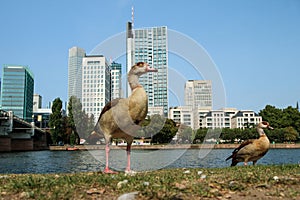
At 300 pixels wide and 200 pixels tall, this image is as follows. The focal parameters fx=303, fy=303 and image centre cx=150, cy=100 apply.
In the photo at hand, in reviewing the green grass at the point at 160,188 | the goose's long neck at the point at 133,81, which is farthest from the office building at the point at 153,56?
the green grass at the point at 160,188

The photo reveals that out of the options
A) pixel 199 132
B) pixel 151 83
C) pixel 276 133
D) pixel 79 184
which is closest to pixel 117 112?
pixel 79 184

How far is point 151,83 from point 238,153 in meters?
7.98

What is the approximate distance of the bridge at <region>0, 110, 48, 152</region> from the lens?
215ft

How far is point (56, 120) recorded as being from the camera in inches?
3285

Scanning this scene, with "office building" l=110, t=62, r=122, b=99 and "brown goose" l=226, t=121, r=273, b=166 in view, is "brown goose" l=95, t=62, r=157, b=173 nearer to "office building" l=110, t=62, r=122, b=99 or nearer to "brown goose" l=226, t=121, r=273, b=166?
"office building" l=110, t=62, r=122, b=99

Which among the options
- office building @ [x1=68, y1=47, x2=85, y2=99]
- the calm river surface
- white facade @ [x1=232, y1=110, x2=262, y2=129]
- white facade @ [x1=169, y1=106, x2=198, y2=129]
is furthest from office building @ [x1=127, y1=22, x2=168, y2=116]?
white facade @ [x1=232, y1=110, x2=262, y2=129]

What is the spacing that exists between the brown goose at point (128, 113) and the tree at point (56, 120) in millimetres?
78286

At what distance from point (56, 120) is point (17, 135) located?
36.2ft

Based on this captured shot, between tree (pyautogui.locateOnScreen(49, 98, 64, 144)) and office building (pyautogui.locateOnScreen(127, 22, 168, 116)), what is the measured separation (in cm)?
6106

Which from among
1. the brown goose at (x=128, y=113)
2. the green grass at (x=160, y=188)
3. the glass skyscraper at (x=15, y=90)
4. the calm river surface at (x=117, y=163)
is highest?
the glass skyscraper at (x=15, y=90)

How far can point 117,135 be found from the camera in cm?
824

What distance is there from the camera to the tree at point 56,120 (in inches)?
3268

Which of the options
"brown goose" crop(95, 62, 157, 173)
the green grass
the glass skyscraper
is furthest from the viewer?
the glass skyscraper

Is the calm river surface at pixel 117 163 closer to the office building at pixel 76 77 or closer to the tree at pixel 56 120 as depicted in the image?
the office building at pixel 76 77
